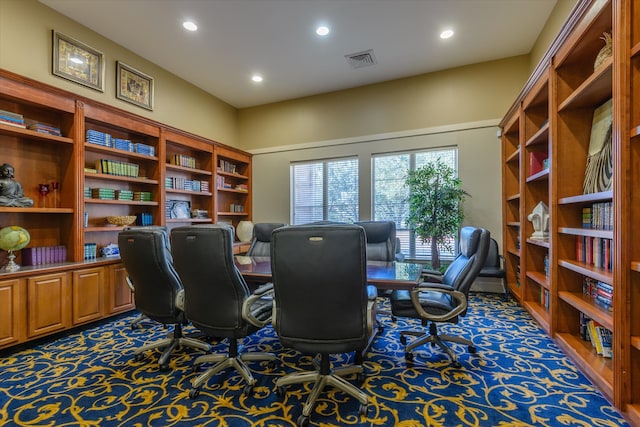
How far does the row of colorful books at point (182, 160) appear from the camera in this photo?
4670 millimetres

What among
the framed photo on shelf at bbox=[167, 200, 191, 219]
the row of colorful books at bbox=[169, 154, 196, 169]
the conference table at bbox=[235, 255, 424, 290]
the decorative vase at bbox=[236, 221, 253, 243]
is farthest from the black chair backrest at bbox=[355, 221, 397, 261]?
the row of colorful books at bbox=[169, 154, 196, 169]

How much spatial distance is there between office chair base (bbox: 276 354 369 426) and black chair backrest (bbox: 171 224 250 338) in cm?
45

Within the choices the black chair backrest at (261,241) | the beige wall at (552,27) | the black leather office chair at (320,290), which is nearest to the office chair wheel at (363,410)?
the black leather office chair at (320,290)

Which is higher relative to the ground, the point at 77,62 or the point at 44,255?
the point at 77,62

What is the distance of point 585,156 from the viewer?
2.55 m

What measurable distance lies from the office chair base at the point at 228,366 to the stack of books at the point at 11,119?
9.52 ft

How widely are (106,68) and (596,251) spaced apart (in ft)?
18.5

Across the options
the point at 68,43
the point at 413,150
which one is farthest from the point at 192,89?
the point at 413,150

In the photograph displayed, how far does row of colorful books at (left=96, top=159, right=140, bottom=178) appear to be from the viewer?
3678mm

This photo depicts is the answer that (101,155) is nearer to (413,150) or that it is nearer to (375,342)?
(375,342)

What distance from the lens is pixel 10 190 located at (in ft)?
9.22

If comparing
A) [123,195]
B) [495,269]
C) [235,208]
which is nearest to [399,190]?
[495,269]

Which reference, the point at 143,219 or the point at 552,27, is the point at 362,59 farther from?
the point at 143,219

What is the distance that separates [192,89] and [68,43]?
1.92m
